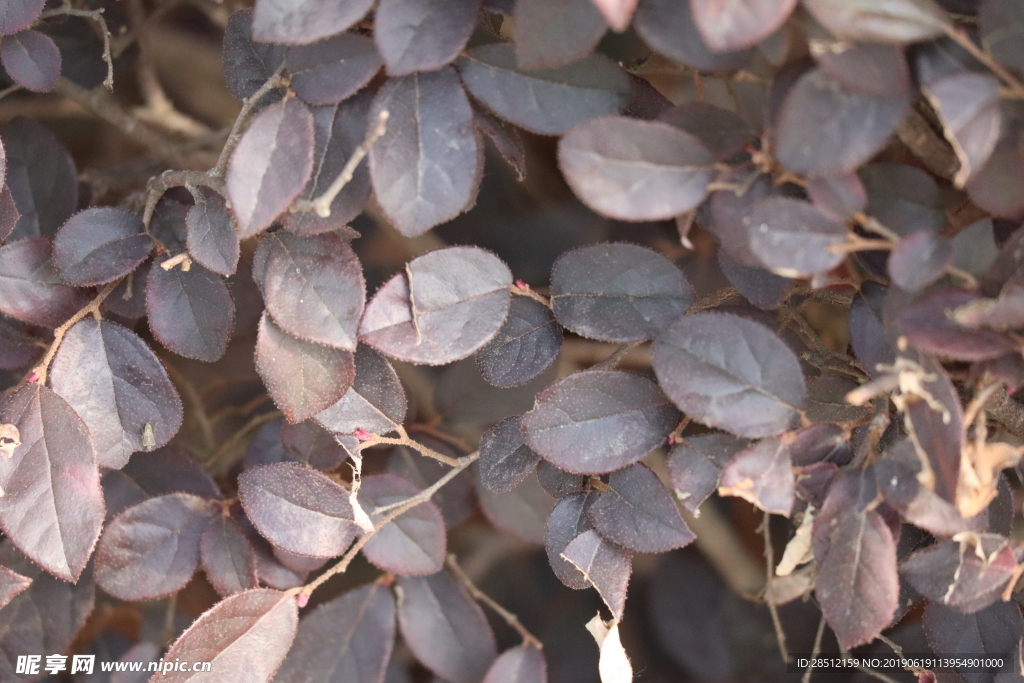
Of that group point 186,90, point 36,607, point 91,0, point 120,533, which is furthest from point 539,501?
point 186,90

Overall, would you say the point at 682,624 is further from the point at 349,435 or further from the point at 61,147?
the point at 61,147

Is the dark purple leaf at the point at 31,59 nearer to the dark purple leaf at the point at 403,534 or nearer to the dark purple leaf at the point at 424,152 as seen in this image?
the dark purple leaf at the point at 424,152

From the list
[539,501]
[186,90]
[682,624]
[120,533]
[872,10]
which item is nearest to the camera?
[872,10]

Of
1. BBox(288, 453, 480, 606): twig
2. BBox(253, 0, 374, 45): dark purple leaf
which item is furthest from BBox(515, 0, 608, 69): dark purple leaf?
BBox(288, 453, 480, 606): twig

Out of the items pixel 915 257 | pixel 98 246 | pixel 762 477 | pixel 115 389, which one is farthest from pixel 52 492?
pixel 915 257

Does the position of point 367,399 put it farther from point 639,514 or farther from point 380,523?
point 639,514

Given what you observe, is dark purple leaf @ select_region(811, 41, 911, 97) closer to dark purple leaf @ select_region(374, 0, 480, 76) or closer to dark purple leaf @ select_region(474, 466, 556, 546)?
dark purple leaf @ select_region(374, 0, 480, 76)

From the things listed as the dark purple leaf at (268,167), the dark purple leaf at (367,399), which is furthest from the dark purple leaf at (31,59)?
the dark purple leaf at (367,399)
